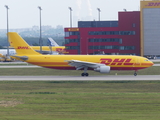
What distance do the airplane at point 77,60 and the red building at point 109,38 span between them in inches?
2309

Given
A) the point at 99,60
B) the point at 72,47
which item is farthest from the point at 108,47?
the point at 99,60

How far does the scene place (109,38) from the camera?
109 meters

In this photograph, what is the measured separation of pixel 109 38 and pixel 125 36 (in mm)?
4908

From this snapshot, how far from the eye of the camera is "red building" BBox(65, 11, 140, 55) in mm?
106688

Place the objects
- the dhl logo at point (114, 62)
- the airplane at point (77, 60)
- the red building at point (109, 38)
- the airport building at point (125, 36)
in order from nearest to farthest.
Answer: the airplane at point (77, 60), the dhl logo at point (114, 62), the airport building at point (125, 36), the red building at point (109, 38)

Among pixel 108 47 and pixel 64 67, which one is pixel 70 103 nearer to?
pixel 64 67

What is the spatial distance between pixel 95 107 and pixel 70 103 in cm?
224

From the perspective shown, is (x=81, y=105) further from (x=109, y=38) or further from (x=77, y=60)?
(x=109, y=38)

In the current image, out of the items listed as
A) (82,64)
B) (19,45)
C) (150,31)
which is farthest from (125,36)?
(19,45)

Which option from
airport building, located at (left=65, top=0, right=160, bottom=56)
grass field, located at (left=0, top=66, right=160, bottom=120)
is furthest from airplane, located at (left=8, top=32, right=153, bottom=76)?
airport building, located at (left=65, top=0, right=160, bottom=56)

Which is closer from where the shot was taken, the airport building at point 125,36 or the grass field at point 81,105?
the grass field at point 81,105

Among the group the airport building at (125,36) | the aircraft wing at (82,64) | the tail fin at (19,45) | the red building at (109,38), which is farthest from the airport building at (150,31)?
the tail fin at (19,45)

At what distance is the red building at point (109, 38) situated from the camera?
107m

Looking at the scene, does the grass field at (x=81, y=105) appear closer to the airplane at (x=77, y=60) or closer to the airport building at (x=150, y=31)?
the airplane at (x=77, y=60)
